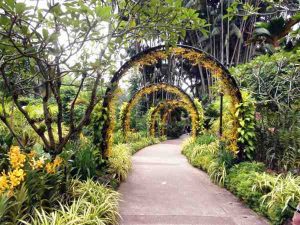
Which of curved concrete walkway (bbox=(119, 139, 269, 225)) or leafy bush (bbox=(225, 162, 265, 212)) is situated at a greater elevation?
leafy bush (bbox=(225, 162, 265, 212))

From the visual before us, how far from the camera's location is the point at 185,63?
2352cm

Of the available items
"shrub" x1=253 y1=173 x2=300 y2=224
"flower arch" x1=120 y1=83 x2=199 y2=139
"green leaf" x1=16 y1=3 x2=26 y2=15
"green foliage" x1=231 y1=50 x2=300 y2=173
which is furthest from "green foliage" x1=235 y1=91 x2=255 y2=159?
"flower arch" x1=120 y1=83 x2=199 y2=139

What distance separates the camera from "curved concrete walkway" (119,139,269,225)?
162 inches

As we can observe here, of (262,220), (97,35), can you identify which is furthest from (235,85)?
(97,35)

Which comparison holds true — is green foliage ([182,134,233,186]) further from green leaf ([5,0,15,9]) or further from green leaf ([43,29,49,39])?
green leaf ([5,0,15,9])

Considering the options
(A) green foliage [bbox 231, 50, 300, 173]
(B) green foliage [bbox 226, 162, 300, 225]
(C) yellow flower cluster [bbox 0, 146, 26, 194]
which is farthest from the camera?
(A) green foliage [bbox 231, 50, 300, 173]

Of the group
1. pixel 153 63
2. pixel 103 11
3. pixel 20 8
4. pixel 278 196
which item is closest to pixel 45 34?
pixel 20 8

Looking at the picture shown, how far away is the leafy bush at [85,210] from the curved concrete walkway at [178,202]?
29 cm

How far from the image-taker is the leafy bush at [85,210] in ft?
10.2

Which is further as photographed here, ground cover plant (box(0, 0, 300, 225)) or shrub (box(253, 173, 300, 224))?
shrub (box(253, 173, 300, 224))

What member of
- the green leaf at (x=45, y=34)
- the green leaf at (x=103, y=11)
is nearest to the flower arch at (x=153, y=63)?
the green leaf at (x=103, y=11)

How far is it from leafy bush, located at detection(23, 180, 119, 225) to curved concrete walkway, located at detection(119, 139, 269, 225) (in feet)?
0.96

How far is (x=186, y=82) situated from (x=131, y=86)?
17.6 feet

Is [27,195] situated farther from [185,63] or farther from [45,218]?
[185,63]
